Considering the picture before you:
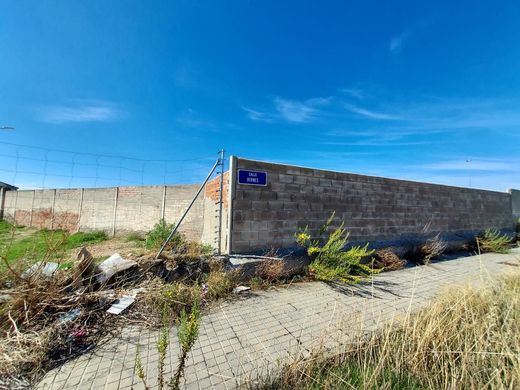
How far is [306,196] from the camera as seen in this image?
5.80 m

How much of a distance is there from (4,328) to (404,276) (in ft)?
22.5

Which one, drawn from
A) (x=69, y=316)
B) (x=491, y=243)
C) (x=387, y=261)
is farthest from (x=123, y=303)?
(x=491, y=243)

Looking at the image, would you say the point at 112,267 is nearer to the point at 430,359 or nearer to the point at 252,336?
the point at 252,336

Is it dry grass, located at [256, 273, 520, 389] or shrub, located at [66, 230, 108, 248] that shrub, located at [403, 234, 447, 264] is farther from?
shrub, located at [66, 230, 108, 248]

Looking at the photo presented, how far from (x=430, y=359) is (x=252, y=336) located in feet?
5.97

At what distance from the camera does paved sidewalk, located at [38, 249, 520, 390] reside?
229cm

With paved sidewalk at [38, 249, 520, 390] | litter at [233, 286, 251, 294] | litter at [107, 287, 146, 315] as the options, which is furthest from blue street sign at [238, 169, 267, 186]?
litter at [107, 287, 146, 315]

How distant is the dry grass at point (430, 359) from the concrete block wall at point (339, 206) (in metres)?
2.90

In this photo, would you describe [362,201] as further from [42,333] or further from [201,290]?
[42,333]

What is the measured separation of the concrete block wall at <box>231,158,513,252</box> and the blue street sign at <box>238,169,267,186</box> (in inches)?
3.4

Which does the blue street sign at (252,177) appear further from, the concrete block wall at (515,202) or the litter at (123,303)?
the concrete block wall at (515,202)

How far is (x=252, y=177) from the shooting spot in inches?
201

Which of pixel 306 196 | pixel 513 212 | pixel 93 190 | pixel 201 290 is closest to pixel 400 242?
pixel 306 196

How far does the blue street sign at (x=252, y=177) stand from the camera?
4.98 m
